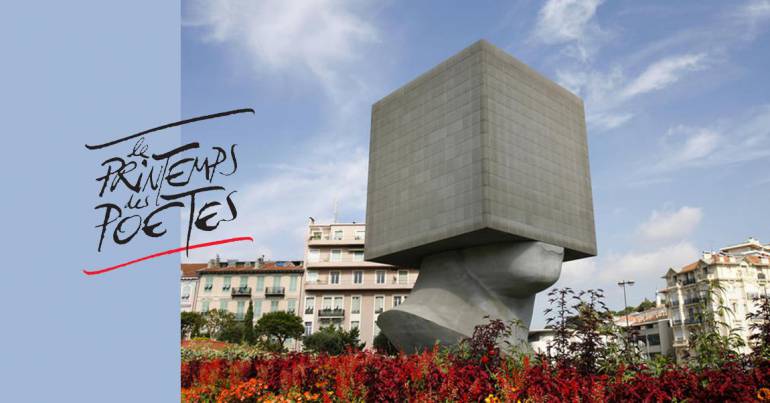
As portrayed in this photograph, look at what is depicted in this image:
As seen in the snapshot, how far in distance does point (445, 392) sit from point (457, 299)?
13220 mm

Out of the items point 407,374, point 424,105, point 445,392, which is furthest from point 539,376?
point 424,105

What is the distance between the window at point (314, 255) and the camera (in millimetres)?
49500

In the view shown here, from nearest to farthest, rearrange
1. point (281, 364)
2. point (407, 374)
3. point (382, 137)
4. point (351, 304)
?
1. point (407, 374)
2. point (281, 364)
3. point (382, 137)
4. point (351, 304)

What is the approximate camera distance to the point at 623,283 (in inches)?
2039

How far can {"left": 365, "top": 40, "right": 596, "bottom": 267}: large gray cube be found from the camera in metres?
18.6

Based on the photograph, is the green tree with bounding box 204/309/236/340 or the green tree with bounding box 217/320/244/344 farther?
the green tree with bounding box 204/309/236/340

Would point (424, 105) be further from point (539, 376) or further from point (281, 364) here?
point (539, 376)

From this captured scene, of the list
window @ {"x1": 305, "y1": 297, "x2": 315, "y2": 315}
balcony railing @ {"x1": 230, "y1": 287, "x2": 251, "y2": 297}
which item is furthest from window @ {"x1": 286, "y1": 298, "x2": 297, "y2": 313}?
balcony railing @ {"x1": 230, "y1": 287, "x2": 251, "y2": 297}

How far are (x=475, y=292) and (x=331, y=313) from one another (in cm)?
2988

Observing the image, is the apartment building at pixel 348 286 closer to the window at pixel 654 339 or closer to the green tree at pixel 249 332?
the green tree at pixel 249 332

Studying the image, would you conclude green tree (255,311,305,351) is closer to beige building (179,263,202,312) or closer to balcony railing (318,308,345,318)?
balcony railing (318,308,345,318)

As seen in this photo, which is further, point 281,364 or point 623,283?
point 623,283

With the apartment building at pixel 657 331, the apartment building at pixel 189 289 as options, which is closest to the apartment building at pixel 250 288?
the apartment building at pixel 189 289

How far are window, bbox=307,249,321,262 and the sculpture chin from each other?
3043 cm
